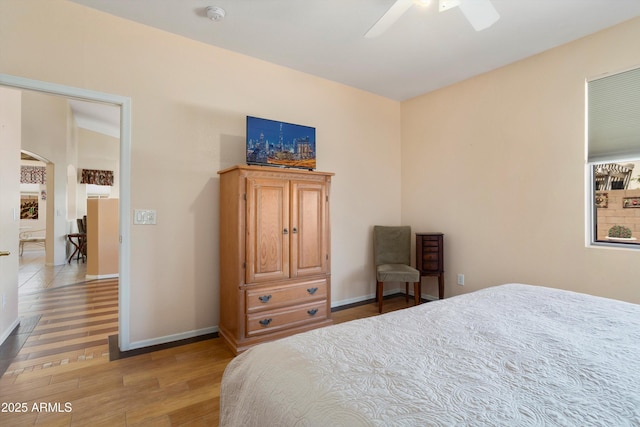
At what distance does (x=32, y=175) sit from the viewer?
30.8 ft

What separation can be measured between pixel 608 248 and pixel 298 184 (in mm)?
2728

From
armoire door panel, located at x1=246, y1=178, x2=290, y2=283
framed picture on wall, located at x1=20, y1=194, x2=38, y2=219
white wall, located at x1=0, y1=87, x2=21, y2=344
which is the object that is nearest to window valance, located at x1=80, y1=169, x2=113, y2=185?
framed picture on wall, located at x1=20, y1=194, x2=38, y2=219

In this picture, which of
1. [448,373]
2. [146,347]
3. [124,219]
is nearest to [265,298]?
[146,347]

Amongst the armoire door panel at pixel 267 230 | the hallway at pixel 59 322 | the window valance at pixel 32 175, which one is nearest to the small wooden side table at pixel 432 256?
the armoire door panel at pixel 267 230

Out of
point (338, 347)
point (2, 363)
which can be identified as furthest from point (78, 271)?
point (338, 347)

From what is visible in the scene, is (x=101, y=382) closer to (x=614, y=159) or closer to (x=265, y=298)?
(x=265, y=298)

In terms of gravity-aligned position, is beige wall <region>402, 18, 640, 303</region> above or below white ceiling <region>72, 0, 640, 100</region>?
below

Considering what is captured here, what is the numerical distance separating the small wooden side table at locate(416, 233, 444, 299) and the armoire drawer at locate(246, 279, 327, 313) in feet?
4.40

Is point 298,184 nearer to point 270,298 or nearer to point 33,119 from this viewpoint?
point 270,298

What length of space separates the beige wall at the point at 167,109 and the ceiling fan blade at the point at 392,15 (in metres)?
1.51

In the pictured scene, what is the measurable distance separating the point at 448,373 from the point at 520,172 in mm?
2836

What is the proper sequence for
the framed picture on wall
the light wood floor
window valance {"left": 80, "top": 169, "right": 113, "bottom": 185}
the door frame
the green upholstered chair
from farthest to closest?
the framed picture on wall
window valance {"left": 80, "top": 169, "right": 113, "bottom": 185}
the green upholstered chair
the door frame
the light wood floor

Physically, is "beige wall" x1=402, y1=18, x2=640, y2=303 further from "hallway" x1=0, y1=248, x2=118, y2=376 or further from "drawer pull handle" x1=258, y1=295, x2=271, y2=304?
"hallway" x1=0, y1=248, x2=118, y2=376

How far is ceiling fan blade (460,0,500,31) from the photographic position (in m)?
1.80
